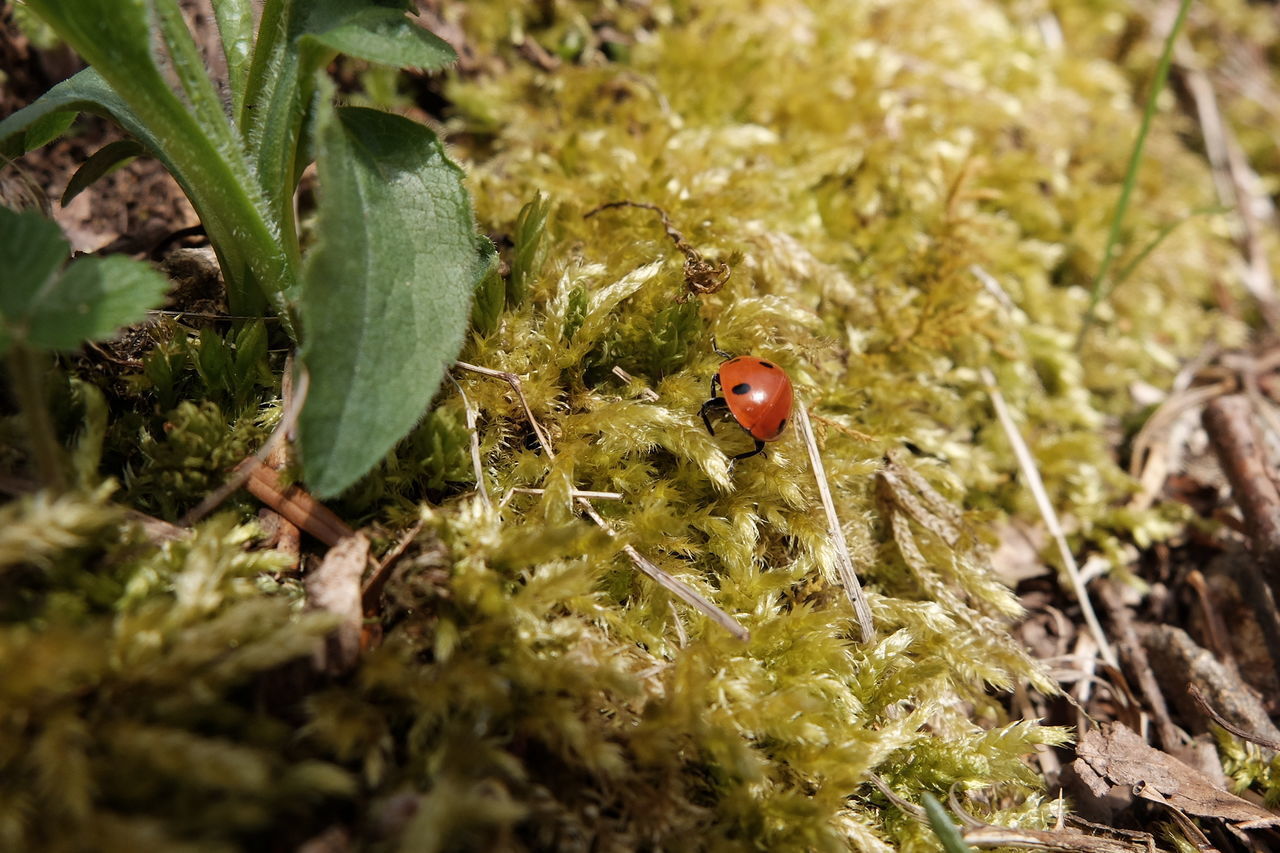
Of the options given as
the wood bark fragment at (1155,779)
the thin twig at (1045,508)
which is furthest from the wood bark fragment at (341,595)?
the thin twig at (1045,508)

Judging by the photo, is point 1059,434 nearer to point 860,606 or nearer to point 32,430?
point 860,606

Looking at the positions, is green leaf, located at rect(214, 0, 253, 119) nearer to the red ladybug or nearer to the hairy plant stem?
the hairy plant stem

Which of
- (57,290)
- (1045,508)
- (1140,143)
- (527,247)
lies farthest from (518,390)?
(1140,143)

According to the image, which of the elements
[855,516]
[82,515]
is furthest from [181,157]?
[855,516]

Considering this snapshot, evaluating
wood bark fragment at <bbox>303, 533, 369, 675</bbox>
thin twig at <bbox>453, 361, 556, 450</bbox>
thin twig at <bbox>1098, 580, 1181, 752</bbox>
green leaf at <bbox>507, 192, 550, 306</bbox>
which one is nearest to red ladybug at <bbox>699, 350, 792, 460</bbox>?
thin twig at <bbox>453, 361, 556, 450</bbox>

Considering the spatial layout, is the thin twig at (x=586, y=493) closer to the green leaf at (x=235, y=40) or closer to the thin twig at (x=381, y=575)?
the thin twig at (x=381, y=575)
